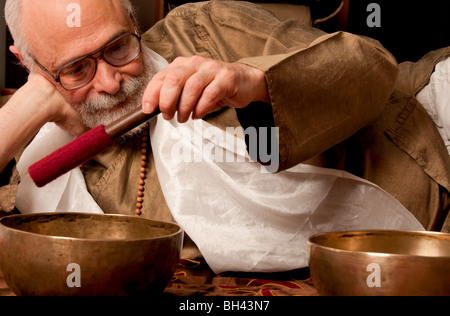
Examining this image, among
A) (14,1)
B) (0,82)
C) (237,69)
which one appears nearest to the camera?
(237,69)

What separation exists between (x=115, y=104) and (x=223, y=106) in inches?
14.2

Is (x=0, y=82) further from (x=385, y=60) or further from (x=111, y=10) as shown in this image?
(x=385, y=60)

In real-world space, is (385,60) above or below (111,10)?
below

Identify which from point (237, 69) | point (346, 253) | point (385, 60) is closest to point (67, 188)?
point (237, 69)

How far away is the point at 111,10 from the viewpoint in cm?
169

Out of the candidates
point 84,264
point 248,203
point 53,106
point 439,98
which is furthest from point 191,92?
point 439,98

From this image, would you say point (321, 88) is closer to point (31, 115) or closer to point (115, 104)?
point (115, 104)

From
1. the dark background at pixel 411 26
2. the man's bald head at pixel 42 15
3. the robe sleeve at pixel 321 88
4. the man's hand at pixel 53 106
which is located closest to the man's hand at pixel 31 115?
the man's hand at pixel 53 106

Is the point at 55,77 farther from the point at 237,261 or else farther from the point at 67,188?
the point at 237,261

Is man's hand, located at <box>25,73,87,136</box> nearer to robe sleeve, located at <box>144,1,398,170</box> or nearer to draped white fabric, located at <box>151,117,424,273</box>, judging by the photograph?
draped white fabric, located at <box>151,117,424,273</box>

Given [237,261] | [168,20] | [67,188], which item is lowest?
[237,261]

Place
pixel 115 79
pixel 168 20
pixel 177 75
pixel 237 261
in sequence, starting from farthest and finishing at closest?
1. pixel 168 20
2. pixel 115 79
3. pixel 237 261
4. pixel 177 75

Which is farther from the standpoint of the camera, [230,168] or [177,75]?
[230,168]

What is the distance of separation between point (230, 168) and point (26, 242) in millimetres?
716
